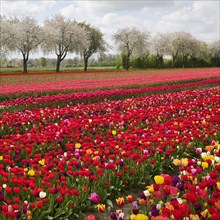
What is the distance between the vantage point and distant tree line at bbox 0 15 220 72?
182 ft

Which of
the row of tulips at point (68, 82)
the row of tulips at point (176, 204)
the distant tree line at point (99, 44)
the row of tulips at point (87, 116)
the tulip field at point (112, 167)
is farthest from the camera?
the distant tree line at point (99, 44)

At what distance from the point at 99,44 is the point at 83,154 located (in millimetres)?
66545

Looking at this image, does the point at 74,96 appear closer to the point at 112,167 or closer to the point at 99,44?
the point at 112,167

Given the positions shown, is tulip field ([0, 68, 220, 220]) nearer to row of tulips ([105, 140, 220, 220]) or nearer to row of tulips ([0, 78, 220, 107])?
row of tulips ([105, 140, 220, 220])

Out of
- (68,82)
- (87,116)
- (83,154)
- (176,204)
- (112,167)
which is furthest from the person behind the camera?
(68,82)

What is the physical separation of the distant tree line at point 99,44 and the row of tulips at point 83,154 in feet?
147

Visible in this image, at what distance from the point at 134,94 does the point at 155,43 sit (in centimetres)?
7362

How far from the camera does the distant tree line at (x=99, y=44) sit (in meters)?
55.6

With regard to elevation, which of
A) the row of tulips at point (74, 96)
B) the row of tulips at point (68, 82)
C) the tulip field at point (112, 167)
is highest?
the row of tulips at point (68, 82)

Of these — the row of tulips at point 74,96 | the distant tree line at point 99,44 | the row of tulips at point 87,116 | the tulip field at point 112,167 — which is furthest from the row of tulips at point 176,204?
the distant tree line at point 99,44

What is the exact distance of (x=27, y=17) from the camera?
197 ft

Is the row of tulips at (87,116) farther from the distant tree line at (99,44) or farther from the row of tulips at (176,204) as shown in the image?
the distant tree line at (99,44)

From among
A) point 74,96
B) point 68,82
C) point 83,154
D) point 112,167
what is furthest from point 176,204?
point 68,82

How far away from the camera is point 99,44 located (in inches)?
2773
